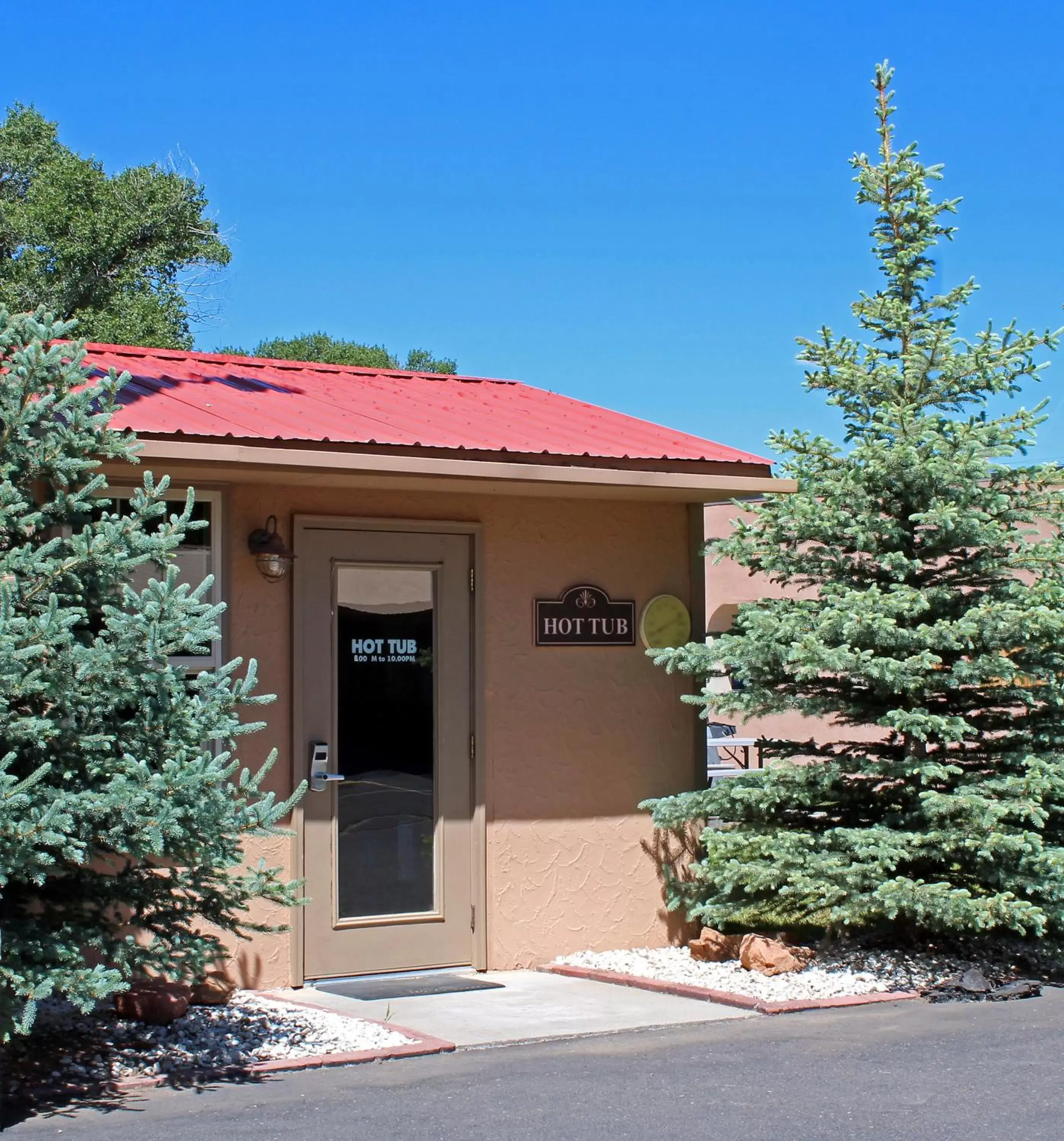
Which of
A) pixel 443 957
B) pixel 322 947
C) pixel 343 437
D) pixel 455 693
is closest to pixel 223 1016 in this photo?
pixel 322 947

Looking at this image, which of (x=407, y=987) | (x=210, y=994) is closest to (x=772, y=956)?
(x=407, y=987)

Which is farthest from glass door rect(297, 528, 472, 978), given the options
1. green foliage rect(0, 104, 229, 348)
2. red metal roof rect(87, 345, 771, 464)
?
green foliage rect(0, 104, 229, 348)

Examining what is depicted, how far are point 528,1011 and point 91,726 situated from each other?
2.93 metres

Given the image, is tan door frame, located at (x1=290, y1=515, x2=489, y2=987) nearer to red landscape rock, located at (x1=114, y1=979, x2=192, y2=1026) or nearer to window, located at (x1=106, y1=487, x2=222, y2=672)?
window, located at (x1=106, y1=487, x2=222, y2=672)

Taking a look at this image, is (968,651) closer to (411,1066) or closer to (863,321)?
(863,321)

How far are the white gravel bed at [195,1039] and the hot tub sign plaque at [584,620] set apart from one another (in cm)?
269

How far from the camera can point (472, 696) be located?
340 inches

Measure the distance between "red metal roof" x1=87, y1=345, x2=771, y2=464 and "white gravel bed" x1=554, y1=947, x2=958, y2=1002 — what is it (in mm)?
2859

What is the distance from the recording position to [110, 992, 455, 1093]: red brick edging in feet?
19.7

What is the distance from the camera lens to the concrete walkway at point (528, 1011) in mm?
7027

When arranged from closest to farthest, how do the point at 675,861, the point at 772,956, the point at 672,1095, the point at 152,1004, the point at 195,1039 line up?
1. the point at 672,1095
2. the point at 195,1039
3. the point at 152,1004
4. the point at 772,956
5. the point at 675,861

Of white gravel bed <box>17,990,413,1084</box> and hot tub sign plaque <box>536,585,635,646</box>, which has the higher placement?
hot tub sign plaque <box>536,585,635,646</box>

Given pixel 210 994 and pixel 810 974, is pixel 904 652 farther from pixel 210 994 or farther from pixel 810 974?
pixel 210 994

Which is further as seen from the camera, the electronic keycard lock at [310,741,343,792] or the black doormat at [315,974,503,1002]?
the electronic keycard lock at [310,741,343,792]
